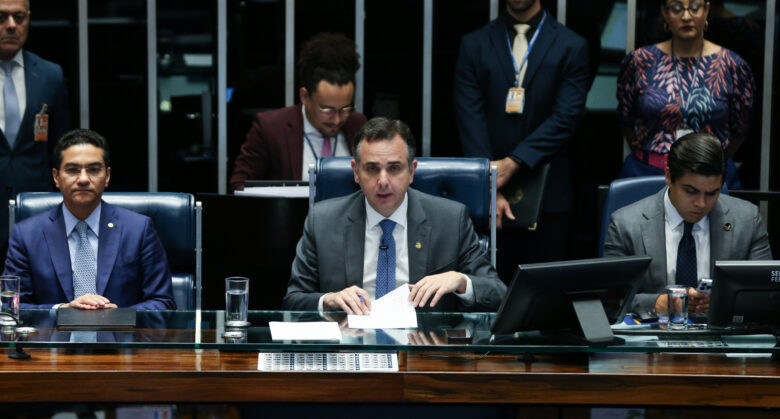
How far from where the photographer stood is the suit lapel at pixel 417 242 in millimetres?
3617

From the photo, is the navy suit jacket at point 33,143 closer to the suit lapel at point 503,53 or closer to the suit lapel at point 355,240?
the suit lapel at point 355,240

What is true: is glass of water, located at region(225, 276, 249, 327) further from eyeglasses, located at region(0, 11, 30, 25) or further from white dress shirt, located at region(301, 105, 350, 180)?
eyeglasses, located at region(0, 11, 30, 25)

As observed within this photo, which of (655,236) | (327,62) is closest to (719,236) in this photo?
(655,236)

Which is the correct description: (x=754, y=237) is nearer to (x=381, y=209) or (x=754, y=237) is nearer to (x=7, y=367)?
(x=381, y=209)

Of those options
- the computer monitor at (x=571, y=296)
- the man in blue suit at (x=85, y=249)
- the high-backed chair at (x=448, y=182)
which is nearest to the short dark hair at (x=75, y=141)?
the man in blue suit at (x=85, y=249)

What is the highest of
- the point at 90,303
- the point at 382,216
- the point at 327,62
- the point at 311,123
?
the point at 327,62

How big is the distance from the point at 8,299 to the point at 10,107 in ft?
7.54

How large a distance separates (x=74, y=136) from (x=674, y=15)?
105 inches

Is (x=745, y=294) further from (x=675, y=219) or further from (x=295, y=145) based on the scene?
(x=295, y=145)

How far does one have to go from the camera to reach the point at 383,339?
2.68 meters

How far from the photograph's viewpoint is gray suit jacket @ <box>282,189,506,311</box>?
3.57 metres

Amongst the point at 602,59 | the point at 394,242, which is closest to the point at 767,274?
the point at 394,242

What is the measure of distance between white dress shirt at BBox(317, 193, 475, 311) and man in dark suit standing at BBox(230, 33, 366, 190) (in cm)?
114

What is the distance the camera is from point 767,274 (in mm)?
2723
